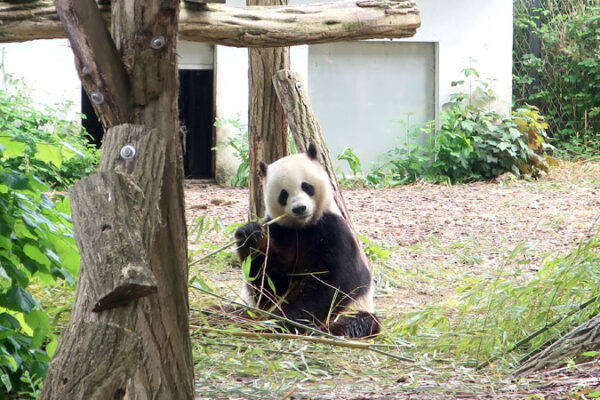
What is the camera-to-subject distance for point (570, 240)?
6.80 m

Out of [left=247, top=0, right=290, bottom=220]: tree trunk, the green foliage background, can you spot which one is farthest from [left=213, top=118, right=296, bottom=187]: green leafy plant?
the green foliage background

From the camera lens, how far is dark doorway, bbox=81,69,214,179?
1168 cm

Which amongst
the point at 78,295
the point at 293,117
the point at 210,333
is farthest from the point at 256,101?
the point at 78,295

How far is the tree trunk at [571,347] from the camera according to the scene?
3.14 metres

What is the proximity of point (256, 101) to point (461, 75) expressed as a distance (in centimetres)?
587

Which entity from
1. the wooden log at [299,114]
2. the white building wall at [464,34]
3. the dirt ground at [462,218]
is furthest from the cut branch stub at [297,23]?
the white building wall at [464,34]

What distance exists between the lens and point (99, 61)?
2320 millimetres

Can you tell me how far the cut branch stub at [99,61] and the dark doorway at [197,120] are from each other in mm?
9281

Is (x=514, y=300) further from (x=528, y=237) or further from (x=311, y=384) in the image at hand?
(x=528, y=237)

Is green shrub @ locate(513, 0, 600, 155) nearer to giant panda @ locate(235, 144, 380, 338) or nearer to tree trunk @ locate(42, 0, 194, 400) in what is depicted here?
giant panda @ locate(235, 144, 380, 338)

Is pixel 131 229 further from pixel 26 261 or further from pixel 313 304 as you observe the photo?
pixel 313 304

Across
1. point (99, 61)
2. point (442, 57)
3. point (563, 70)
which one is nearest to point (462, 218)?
point (442, 57)

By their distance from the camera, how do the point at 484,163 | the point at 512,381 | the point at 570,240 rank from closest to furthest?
the point at 512,381 < the point at 570,240 < the point at 484,163

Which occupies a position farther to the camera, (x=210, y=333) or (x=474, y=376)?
(x=210, y=333)
